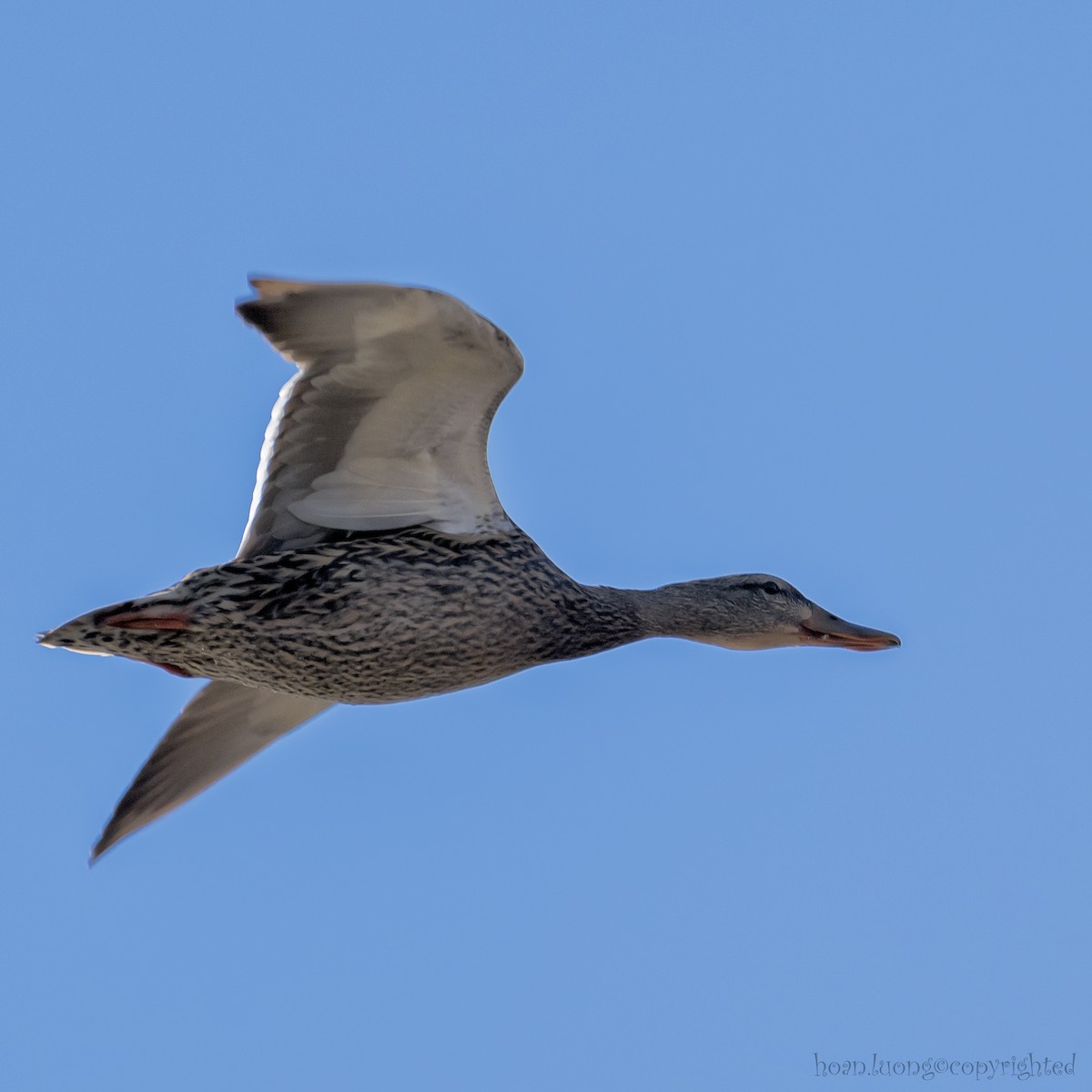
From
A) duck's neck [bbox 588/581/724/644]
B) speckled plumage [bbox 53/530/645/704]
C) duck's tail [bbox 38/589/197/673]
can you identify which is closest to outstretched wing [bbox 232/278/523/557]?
speckled plumage [bbox 53/530/645/704]

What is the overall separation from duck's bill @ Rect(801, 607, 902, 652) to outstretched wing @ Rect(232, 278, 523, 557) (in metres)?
2.32

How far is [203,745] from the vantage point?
469 inches

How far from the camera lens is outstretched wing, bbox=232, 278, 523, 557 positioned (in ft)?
31.3

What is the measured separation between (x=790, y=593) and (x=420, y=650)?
2753 millimetres

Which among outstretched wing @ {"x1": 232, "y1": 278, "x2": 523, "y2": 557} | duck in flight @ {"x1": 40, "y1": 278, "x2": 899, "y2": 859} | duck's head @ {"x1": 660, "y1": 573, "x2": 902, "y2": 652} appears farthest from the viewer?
duck's head @ {"x1": 660, "y1": 573, "x2": 902, "y2": 652}

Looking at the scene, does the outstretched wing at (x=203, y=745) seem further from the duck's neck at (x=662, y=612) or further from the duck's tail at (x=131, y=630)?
the duck's neck at (x=662, y=612)

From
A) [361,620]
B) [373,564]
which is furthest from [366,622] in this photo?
[373,564]

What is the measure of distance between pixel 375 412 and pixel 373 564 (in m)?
0.87

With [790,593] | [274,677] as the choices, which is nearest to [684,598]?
[790,593]

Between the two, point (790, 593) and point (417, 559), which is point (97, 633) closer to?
point (417, 559)

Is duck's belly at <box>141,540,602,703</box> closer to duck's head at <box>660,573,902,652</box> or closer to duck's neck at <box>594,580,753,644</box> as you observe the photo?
duck's neck at <box>594,580,753,644</box>

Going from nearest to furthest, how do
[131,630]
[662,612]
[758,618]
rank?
[131,630]
[662,612]
[758,618]

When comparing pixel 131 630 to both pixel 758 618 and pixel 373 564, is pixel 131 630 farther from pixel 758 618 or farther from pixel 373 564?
pixel 758 618

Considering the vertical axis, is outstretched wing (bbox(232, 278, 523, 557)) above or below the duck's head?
above
